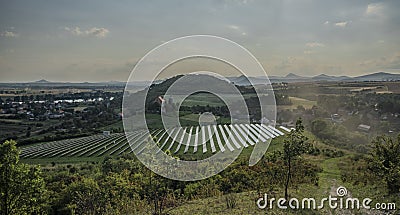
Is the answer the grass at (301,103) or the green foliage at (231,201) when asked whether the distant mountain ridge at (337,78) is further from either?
the green foliage at (231,201)

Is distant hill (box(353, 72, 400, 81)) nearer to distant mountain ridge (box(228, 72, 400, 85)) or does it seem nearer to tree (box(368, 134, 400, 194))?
distant mountain ridge (box(228, 72, 400, 85))

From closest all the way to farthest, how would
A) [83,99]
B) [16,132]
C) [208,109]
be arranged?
1. [208,109]
2. [16,132]
3. [83,99]

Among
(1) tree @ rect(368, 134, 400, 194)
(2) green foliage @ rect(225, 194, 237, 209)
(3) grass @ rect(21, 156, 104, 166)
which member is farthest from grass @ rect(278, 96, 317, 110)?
(3) grass @ rect(21, 156, 104, 166)

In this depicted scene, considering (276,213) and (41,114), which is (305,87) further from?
(41,114)

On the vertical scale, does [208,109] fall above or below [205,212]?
above

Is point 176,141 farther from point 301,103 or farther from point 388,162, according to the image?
point 388,162

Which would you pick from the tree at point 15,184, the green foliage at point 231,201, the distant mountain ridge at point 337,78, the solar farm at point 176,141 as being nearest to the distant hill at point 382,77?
the distant mountain ridge at point 337,78

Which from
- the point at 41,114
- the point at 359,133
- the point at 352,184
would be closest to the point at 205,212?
the point at 352,184
